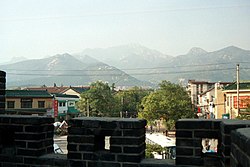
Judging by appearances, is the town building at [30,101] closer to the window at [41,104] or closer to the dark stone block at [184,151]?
the window at [41,104]

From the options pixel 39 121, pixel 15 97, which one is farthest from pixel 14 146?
pixel 15 97

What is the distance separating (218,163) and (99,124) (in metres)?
1.31

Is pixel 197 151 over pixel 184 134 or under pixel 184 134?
under

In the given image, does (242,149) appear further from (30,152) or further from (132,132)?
(30,152)

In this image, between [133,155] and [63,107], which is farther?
[63,107]

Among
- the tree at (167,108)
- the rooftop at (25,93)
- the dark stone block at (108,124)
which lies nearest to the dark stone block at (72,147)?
the dark stone block at (108,124)

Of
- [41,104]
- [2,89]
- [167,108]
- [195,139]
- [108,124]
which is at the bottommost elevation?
[167,108]

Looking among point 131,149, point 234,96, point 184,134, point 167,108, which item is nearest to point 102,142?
point 131,149

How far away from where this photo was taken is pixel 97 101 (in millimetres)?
49438

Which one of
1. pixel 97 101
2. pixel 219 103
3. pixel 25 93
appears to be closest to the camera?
pixel 219 103

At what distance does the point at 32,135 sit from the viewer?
375cm

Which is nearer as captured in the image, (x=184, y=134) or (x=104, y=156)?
(x=184, y=134)

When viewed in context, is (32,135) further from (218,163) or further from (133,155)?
(218,163)

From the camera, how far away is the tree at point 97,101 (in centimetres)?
4922
